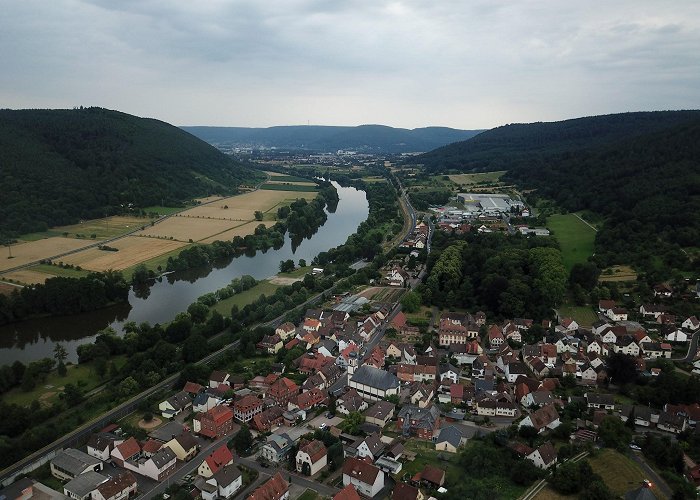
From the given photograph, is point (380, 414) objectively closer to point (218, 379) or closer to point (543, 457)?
point (543, 457)

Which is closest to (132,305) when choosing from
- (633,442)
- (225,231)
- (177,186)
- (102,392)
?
(102,392)

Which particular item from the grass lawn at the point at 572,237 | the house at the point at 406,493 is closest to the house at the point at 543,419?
the house at the point at 406,493

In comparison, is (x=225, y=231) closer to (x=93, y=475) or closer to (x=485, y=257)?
(x=485, y=257)

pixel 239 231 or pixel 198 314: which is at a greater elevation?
pixel 239 231

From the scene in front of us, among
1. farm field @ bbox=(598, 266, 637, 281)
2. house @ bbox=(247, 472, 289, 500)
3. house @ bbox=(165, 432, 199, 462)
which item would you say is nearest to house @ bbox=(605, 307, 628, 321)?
farm field @ bbox=(598, 266, 637, 281)

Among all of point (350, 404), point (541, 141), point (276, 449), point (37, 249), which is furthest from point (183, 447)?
point (541, 141)

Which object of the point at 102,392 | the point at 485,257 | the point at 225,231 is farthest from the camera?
the point at 225,231
